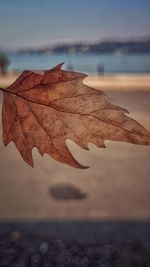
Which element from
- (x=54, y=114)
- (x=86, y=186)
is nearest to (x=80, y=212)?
(x=86, y=186)

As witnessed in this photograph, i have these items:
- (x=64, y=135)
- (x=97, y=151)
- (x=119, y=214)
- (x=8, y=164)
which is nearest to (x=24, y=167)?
(x=8, y=164)

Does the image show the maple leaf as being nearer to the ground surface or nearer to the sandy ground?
the ground surface

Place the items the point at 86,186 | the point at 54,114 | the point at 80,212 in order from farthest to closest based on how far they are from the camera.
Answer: the point at 86,186, the point at 80,212, the point at 54,114

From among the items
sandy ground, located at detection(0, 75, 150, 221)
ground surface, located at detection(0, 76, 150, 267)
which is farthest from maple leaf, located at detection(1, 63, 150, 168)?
sandy ground, located at detection(0, 75, 150, 221)

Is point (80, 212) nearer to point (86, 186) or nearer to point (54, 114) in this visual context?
point (86, 186)

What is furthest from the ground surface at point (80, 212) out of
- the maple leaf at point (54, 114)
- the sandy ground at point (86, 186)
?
the maple leaf at point (54, 114)

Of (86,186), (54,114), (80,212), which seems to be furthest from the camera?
(86,186)

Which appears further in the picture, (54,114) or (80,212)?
(80,212)
